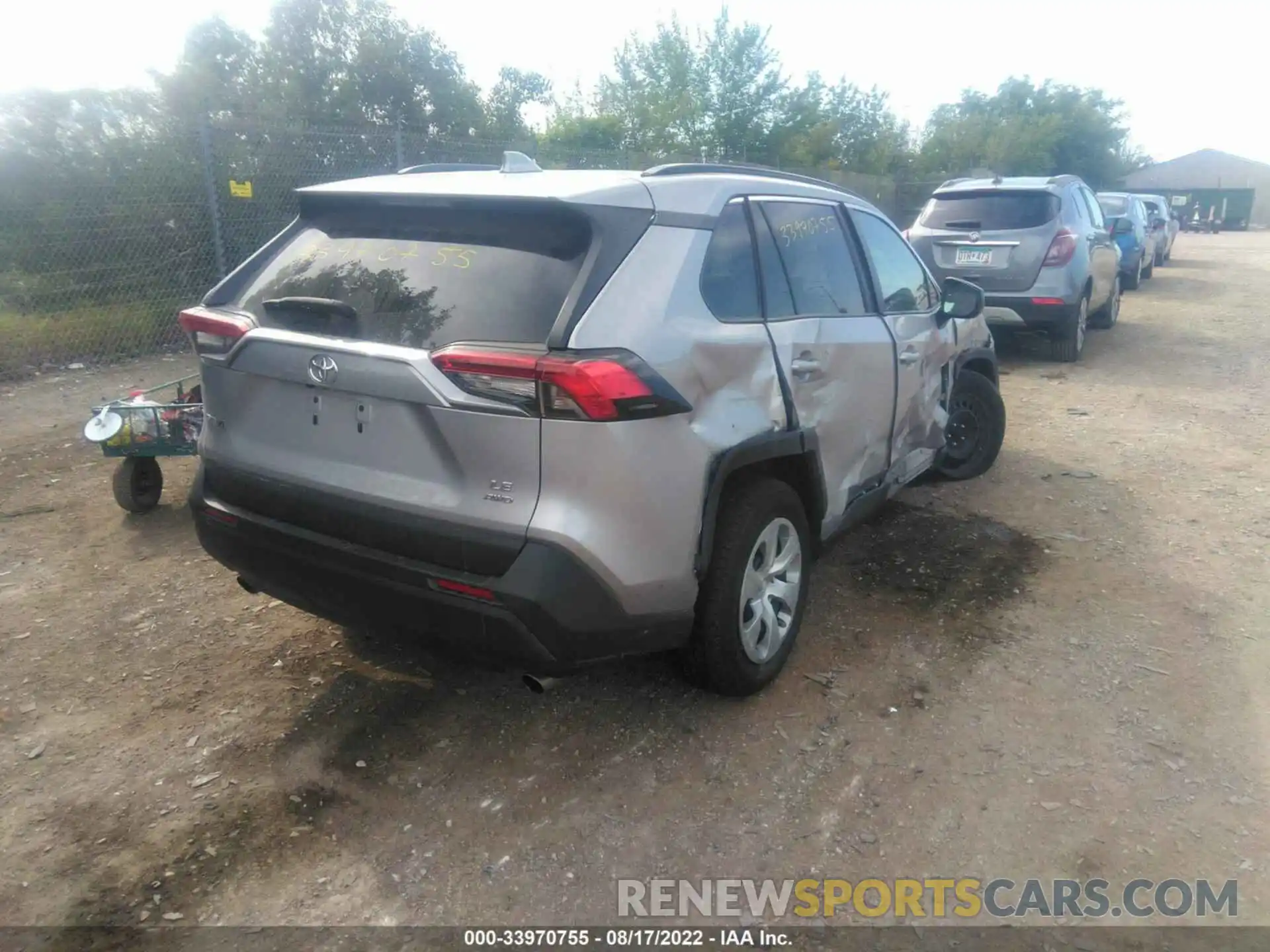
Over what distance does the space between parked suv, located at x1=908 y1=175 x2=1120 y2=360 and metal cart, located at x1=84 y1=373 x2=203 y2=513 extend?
23.3 feet

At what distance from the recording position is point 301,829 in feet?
8.84

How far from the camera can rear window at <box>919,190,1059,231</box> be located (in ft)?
29.8

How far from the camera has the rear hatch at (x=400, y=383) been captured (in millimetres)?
2500

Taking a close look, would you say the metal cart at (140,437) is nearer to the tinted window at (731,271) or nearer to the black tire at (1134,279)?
the tinted window at (731,271)

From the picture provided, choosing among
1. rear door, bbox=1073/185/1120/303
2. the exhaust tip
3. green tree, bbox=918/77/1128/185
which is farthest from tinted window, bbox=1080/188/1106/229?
green tree, bbox=918/77/1128/185

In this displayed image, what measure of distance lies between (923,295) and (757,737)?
8.51 feet

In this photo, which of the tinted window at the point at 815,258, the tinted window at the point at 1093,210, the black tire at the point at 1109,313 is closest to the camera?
the tinted window at the point at 815,258

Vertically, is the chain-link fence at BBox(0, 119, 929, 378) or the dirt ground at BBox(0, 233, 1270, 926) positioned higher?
the chain-link fence at BBox(0, 119, 929, 378)

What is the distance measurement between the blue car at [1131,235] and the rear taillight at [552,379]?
14347mm

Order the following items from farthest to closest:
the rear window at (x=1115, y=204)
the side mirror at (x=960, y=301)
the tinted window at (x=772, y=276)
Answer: the rear window at (x=1115, y=204)
the side mirror at (x=960, y=301)
the tinted window at (x=772, y=276)

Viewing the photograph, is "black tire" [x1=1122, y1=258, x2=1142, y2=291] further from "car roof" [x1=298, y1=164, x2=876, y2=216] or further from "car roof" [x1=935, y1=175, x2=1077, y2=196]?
"car roof" [x1=298, y1=164, x2=876, y2=216]

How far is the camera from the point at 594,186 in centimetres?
274

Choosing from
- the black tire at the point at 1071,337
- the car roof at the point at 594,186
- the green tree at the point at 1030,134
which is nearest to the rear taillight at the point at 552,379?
the car roof at the point at 594,186

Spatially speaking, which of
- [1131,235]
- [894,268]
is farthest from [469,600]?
[1131,235]
